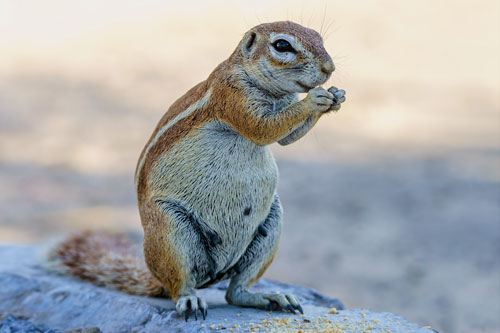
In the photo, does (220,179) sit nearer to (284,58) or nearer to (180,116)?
(180,116)

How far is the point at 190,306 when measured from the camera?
419 centimetres

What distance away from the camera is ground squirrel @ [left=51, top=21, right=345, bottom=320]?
3967 mm

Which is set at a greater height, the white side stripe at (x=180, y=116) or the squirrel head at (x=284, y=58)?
the squirrel head at (x=284, y=58)

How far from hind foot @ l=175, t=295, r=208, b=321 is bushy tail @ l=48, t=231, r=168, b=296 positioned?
1.82 feet

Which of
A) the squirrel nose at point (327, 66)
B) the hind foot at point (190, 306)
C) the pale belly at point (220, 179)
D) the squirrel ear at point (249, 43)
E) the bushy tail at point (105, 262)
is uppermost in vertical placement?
the squirrel ear at point (249, 43)

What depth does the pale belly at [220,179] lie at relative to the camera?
4246 mm

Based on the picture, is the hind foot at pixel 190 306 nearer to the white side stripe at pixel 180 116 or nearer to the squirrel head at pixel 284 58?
the white side stripe at pixel 180 116

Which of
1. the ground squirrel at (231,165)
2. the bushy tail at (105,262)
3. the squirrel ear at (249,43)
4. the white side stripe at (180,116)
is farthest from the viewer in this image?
the bushy tail at (105,262)

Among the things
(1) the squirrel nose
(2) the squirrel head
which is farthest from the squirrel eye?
(1) the squirrel nose

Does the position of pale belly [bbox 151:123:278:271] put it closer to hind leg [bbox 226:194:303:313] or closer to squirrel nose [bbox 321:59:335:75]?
hind leg [bbox 226:194:303:313]

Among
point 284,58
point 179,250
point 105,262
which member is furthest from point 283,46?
point 105,262

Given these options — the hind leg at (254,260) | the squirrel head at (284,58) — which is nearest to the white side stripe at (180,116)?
the squirrel head at (284,58)

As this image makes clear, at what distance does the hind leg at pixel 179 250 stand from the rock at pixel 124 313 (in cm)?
14

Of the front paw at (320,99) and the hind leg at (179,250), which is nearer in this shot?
the front paw at (320,99)
